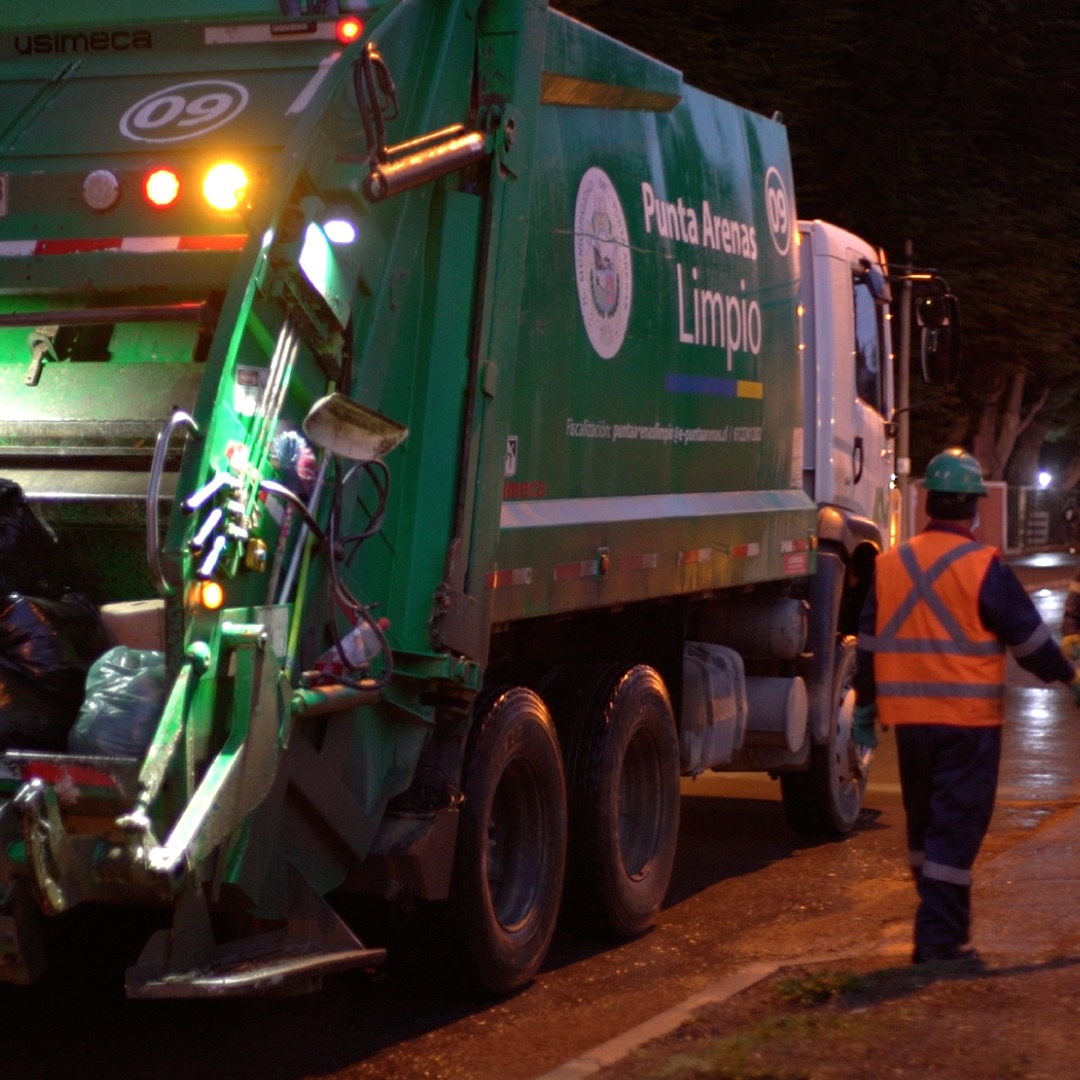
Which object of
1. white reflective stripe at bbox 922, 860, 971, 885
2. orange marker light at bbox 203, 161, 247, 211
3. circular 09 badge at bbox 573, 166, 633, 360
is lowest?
white reflective stripe at bbox 922, 860, 971, 885

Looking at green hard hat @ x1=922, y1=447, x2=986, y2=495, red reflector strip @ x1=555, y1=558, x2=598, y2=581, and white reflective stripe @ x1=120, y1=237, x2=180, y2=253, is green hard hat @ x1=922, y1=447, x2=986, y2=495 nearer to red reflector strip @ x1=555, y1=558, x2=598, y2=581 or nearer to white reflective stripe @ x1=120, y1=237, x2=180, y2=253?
red reflector strip @ x1=555, y1=558, x2=598, y2=581

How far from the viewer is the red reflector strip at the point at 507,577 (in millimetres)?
5781

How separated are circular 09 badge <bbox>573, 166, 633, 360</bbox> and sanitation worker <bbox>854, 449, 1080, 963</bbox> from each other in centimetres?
121

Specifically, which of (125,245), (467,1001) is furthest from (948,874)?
(125,245)

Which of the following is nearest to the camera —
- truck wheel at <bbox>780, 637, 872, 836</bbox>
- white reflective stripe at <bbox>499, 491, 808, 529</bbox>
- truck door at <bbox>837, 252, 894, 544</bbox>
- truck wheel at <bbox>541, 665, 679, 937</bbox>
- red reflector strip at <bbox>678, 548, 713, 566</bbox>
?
white reflective stripe at <bbox>499, 491, 808, 529</bbox>

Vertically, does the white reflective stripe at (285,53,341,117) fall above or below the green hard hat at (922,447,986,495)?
above

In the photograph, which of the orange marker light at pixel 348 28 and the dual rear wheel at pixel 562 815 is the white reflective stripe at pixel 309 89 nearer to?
the orange marker light at pixel 348 28

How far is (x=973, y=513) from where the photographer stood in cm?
631

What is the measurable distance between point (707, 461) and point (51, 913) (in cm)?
394

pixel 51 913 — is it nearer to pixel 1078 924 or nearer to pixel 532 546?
pixel 532 546

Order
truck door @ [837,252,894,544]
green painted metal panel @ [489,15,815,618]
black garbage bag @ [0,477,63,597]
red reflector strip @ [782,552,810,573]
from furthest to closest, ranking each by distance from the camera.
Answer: truck door @ [837,252,894,544] → red reflector strip @ [782,552,810,573] → green painted metal panel @ [489,15,815,618] → black garbage bag @ [0,477,63,597]

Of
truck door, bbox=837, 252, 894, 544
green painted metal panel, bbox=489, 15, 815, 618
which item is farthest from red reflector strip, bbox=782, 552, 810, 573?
truck door, bbox=837, 252, 894, 544

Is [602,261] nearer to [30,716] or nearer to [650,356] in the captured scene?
[650,356]

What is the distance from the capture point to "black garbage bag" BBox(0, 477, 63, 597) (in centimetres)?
526
